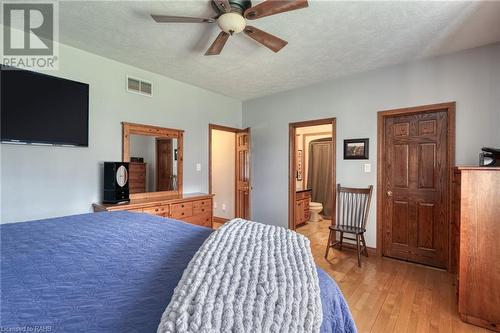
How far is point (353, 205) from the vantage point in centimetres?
338

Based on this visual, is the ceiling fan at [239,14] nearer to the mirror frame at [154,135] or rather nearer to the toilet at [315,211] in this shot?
the mirror frame at [154,135]

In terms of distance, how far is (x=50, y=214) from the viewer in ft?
8.23

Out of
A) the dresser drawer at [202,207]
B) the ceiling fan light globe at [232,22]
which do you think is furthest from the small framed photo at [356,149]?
the ceiling fan light globe at [232,22]

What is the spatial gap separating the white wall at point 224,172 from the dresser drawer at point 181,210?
1642 mm

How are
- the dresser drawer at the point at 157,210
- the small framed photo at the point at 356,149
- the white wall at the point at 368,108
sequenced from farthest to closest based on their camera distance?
1. the small framed photo at the point at 356,149
2. the dresser drawer at the point at 157,210
3. the white wall at the point at 368,108

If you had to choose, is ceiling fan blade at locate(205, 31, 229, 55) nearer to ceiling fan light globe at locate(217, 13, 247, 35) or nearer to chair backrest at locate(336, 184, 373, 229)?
ceiling fan light globe at locate(217, 13, 247, 35)

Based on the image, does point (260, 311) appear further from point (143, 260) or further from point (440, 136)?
point (440, 136)

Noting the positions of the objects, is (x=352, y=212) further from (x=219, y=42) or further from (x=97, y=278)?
(x=97, y=278)

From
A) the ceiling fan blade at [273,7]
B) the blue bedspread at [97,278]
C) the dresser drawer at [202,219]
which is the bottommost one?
the dresser drawer at [202,219]

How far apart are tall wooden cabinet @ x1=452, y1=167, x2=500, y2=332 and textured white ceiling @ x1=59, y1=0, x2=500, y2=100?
1430mm

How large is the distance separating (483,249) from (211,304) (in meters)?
2.28

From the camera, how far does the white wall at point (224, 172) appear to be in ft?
16.2

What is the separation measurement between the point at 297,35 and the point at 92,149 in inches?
105

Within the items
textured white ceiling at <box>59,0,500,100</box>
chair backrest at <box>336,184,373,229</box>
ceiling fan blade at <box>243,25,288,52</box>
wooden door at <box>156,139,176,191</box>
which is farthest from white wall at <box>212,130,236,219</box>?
ceiling fan blade at <box>243,25,288,52</box>
